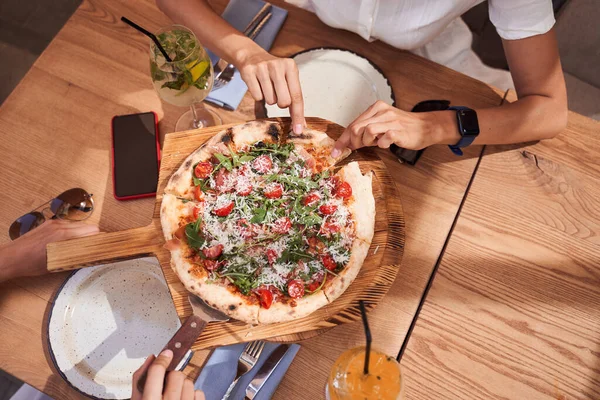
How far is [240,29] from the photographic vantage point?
2031 mm

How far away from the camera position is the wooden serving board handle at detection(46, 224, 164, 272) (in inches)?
Result: 63.4

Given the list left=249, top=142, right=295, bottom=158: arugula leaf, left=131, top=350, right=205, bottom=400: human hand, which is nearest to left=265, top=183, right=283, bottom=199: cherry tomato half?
left=249, top=142, right=295, bottom=158: arugula leaf

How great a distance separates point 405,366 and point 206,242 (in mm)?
842

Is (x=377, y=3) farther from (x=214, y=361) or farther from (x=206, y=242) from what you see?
(x=214, y=361)

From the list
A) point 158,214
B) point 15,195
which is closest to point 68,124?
point 15,195

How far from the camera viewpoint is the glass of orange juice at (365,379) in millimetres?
1370

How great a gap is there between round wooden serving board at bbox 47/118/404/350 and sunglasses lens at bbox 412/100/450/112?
31 cm

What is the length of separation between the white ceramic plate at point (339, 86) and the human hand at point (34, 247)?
897 millimetres

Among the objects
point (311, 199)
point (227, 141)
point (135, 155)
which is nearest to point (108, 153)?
point (135, 155)

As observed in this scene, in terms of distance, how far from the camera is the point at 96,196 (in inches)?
72.4

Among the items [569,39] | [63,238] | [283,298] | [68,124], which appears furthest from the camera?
[569,39]

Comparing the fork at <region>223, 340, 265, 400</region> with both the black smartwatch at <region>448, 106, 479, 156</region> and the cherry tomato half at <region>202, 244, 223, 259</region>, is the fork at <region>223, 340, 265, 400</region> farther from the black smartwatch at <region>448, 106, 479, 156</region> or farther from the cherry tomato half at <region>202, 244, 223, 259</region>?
the black smartwatch at <region>448, 106, 479, 156</region>

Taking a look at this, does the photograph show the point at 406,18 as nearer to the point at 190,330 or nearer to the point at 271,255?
the point at 271,255

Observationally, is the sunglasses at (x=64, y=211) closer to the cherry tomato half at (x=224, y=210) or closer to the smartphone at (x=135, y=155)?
the smartphone at (x=135, y=155)
